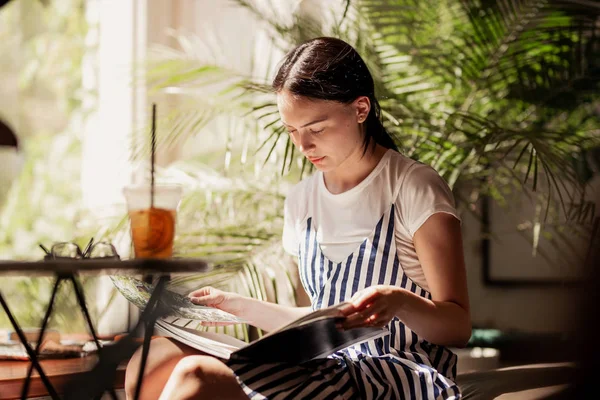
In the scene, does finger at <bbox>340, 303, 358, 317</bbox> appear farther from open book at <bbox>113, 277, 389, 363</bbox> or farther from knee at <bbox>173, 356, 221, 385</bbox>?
knee at <bbox>173, 356, 221, 385</bbox>

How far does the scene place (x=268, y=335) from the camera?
3.59 ft

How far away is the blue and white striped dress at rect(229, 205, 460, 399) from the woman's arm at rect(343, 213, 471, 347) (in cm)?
7

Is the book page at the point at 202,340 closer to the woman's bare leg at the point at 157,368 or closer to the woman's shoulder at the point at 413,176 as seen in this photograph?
the woman's bare leg at the point at 157,368

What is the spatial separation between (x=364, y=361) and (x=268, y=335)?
0.34 m

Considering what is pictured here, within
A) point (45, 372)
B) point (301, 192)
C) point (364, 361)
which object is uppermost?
point (301, 192)

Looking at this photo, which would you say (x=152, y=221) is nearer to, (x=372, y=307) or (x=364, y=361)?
(x=372, y=307)

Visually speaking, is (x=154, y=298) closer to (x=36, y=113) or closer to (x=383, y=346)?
(x=383, y=346)

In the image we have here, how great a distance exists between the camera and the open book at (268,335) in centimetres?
110

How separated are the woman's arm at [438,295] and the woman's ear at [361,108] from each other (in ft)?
0.87

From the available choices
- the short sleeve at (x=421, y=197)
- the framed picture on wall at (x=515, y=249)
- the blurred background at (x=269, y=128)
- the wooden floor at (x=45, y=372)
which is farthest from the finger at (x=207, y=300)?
the framed picture on wall at (x=515, y=249)

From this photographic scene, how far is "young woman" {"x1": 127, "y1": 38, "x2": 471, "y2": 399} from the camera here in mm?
→ 1250

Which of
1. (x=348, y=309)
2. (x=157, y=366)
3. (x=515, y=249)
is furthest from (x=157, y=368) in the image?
(x=515, y=249)

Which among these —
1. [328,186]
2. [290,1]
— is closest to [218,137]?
[290,1]

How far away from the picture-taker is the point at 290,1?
2910mm
